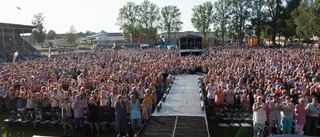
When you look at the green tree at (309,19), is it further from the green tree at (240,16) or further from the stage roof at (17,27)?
the stage roof at (17,27)

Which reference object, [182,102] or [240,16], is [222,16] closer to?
[240,16]

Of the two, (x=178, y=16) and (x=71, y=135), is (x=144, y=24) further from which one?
(x=71, y=135)

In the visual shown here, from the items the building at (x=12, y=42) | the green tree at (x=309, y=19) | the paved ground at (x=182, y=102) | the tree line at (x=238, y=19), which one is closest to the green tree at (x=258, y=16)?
the tree line at (x=238, y=19)

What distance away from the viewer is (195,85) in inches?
671

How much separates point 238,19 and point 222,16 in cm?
518

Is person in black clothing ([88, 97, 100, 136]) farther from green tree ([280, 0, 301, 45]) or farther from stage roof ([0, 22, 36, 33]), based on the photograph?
green tree ([280, 0, 301, 45])

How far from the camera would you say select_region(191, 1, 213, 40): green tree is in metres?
91.4

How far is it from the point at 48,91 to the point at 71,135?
7.54 ft

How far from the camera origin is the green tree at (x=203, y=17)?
300ft

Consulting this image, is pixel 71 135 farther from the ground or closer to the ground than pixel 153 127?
closer to the ground

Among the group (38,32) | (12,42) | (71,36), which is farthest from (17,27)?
(71,36)

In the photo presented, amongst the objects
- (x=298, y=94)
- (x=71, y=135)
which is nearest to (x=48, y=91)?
(x=71, y=135)

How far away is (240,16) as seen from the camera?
8056 centimetres

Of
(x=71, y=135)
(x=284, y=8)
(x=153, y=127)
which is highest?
(x=284, y=8)
